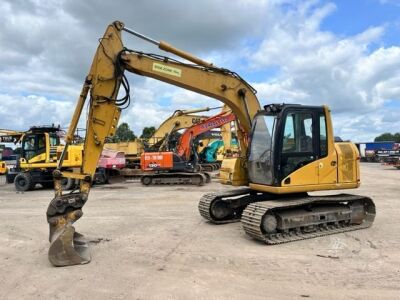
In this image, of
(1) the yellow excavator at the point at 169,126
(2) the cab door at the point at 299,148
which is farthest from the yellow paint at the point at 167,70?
(1) the yellow excavator at the point at 169,126

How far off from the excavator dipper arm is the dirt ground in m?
0.50

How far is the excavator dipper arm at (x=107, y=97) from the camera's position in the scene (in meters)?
6.95

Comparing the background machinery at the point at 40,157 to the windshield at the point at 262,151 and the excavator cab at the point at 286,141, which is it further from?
the excavator cab at the point at 286,141

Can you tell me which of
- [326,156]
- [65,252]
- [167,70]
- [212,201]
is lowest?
[65,252]

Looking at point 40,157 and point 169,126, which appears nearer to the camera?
point 40,157

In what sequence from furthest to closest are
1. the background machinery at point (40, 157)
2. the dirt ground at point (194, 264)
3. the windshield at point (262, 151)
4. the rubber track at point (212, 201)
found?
the background machinery at point (40, 157)
the rubber track at point (212, 201)
the windshield at point (262, 151)
the dirt ground at point (194, 264)

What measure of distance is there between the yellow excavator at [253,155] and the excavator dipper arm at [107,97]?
0.02m

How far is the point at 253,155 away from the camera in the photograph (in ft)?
29.9

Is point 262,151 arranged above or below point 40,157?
below

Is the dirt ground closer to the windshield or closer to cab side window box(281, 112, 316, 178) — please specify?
the windshield

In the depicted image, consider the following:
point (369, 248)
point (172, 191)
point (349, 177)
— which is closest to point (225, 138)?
point (172, 191)

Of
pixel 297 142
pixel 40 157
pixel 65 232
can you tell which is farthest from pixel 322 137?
pixel 40 157

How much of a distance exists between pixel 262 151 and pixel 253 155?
1.05ft

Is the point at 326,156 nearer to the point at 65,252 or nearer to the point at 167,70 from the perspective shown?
the point at 167,70
